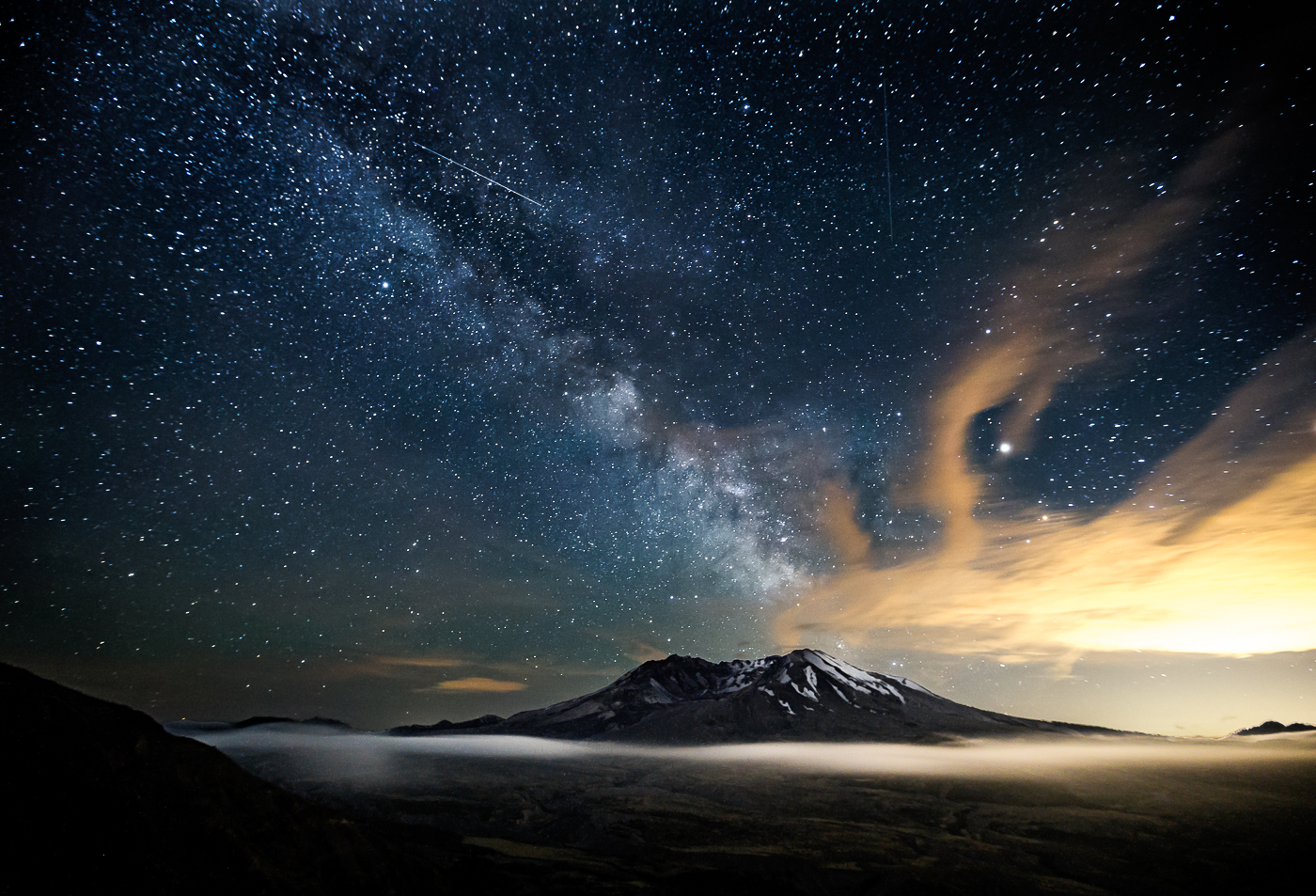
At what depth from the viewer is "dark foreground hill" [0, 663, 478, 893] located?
10203 millimetres

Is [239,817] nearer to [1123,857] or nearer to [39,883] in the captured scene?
[39,883]

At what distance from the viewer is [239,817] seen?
13.6 metres

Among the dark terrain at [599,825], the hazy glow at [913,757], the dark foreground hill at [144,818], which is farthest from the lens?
the hazy glow at [913,757]

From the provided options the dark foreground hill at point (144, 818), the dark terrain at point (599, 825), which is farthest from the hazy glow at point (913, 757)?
the dark foreground hill at point (144, 818)

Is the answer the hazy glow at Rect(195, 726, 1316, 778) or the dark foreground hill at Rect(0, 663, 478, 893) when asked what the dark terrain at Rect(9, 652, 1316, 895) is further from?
the hazy glow at Rect(195, 726, 1316, 778)

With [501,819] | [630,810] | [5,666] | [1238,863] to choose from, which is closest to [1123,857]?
[1238,863]

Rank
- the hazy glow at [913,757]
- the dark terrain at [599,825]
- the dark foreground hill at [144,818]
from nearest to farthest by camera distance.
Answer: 1. the dark foreground hill at [144,818]
2. the dark terrain at [599,825]
3. the hazy glow at [913,757]

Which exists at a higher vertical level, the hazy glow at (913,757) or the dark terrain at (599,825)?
the dark terrain at (599,825)

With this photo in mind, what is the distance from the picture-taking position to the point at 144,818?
1184cm

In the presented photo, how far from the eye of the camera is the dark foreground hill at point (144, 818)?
10.2 metres

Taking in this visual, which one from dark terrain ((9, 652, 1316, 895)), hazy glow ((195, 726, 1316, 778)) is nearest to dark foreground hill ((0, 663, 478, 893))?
dark terrain ((9, 652, 1316, 895))

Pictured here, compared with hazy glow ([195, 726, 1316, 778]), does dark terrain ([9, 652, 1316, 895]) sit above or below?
above

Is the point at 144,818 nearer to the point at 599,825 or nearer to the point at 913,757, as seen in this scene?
the point at 599,825

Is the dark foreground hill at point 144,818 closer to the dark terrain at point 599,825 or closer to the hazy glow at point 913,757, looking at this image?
the dark terrain at point 599,825
